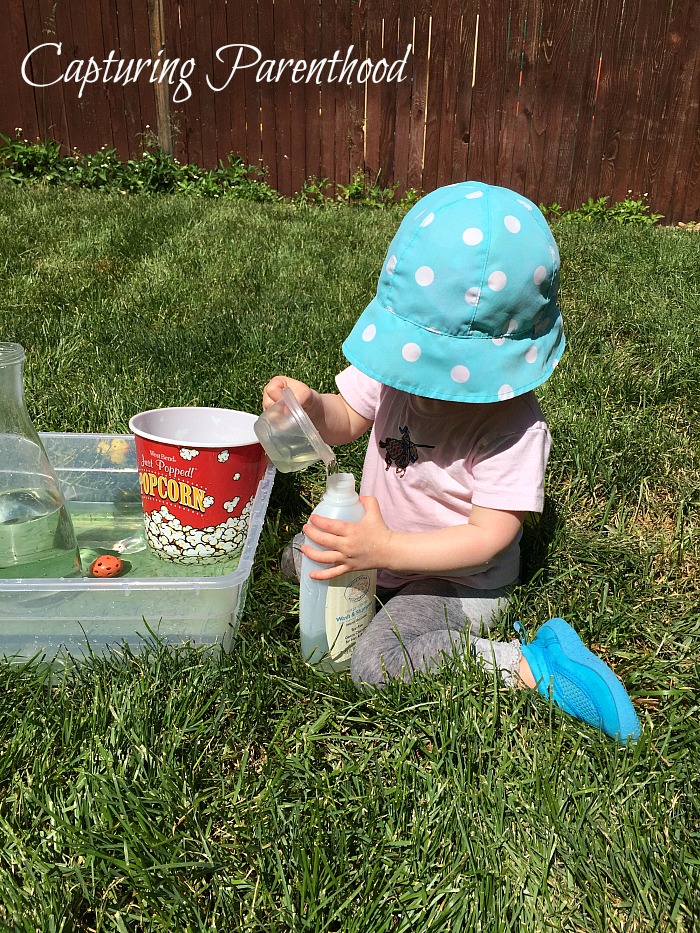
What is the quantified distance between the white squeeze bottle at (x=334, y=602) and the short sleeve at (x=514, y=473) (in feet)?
0.84

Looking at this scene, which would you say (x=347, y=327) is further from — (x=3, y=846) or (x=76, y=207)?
(x=76, y=207)

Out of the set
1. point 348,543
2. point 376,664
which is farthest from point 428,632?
point 348,543

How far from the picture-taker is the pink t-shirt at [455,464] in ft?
5.24

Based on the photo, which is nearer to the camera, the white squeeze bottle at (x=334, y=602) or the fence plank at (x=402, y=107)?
the white squeeze bottle at (x=334, y=602)

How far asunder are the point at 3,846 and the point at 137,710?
0.28m

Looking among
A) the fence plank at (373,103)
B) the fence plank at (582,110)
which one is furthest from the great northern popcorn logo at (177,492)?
the fence plank at (582,110)

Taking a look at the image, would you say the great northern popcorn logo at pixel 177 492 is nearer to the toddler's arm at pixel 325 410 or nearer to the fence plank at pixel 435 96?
the toddler's arm at pixel 325 410

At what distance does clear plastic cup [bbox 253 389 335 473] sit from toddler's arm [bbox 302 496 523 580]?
0.13 m

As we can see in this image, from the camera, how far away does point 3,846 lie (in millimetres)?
1199

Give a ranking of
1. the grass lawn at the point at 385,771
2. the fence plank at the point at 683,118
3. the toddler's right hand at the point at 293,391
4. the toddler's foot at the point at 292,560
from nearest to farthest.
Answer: the grass lawn at the point at 385,771 → the toddler's right hand at the point at 293,391 → the toddler's foot at the point at 292,560 → the fence plank at the point at 683,118

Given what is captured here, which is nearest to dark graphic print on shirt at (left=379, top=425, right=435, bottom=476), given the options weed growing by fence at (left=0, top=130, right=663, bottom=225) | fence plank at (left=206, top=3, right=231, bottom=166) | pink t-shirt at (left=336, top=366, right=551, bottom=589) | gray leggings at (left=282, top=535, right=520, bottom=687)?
pink t-shirt at (left=336, top=366, right=551, bottom=589)

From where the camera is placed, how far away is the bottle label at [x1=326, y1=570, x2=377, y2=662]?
1585mm

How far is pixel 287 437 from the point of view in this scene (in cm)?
159

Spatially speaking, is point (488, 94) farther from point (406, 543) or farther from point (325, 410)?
point (406, 543)
